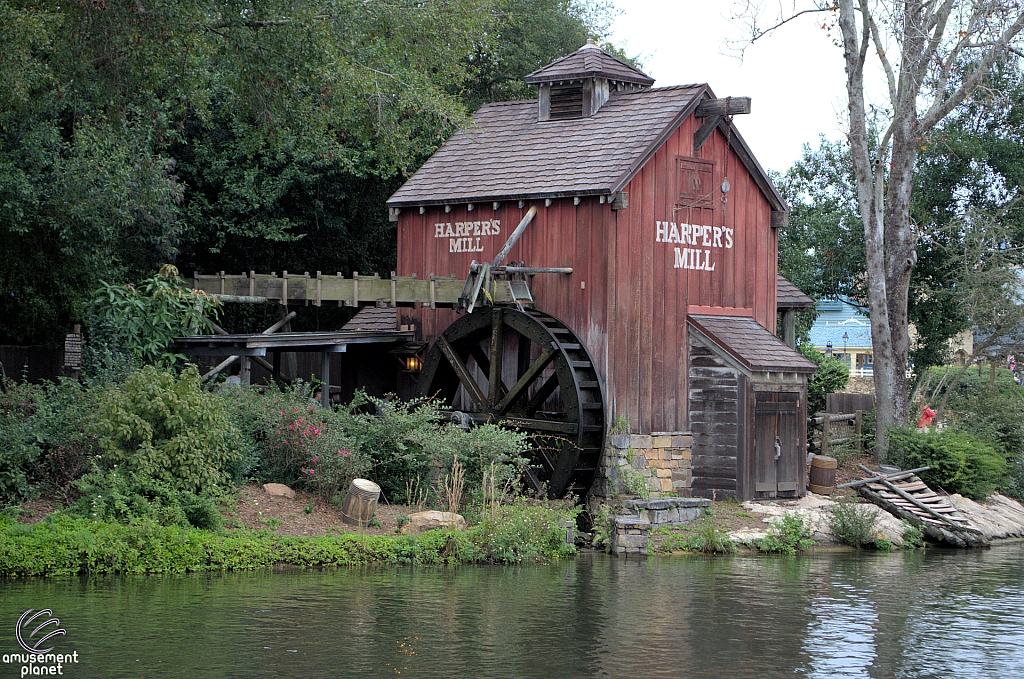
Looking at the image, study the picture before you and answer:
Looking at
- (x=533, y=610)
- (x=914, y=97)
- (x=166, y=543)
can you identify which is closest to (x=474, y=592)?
(x=533, y=610)

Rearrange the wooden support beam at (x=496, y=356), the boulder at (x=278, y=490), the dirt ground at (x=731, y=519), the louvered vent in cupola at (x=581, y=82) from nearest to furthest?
1. the boulder at (x=278, y=490)
2. the dirt ground at (x=731, y=519)
3. the wooden support beam at (x=496, y=356)
4. the louvered vent in cupola at (x=581, y=82)

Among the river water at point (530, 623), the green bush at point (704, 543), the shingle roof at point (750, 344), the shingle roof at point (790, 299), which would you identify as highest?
the shingle roof at point (790, 299)

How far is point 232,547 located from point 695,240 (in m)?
10.5

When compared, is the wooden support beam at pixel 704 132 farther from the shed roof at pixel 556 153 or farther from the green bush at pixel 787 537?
the green bush at pixel 787 537

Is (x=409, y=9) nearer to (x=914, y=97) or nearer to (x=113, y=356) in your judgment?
(x=113, y=356)

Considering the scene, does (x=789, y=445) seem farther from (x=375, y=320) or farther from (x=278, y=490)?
(x=278, y=490)

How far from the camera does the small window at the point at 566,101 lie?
2305cm

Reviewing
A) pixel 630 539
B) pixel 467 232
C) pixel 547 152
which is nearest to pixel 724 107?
pixel 547 152

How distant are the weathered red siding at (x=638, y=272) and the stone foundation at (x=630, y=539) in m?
3.00

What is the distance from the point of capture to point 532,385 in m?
22.3

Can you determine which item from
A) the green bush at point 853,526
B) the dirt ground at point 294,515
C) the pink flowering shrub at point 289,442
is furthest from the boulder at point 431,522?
the green bush at point 853,526

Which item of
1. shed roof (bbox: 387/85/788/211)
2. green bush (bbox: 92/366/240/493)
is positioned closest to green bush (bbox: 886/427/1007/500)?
shed roof (bbox: 387/85/788/211)

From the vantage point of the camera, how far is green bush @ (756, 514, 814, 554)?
60.7ft

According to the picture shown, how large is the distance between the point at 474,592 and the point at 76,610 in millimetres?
4111
